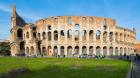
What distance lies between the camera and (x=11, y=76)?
20.1 m

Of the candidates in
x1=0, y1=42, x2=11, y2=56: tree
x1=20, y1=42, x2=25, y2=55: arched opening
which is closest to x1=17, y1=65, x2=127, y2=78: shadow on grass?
x1=20, y1=42, x2=25, y2=55: arched opening

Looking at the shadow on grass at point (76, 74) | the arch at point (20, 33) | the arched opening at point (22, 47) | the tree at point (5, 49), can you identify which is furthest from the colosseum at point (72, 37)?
the shadow on grass at point (76, 74)

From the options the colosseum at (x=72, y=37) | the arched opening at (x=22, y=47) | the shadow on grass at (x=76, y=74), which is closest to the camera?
the shadow on grass at (x=76, y=74)

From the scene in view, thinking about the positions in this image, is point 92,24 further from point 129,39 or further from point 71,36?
point 129,39

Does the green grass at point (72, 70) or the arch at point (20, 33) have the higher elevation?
the arch at point (20, 33)

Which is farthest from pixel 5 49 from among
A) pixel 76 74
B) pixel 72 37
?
pixel 76 74

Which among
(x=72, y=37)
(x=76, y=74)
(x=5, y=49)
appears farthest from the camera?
(x=5, y=49)

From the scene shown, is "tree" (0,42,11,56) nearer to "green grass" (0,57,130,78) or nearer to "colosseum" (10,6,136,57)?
"colosseum" (10,6,136,57)

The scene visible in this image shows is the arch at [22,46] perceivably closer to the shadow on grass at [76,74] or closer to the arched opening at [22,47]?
the arched opening at [22,47]

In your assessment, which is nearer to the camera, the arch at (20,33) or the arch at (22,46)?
the arch at (22,46)

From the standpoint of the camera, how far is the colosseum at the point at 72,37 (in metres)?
69.2

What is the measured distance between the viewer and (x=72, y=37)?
2707 inches

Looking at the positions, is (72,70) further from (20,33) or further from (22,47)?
(20,33)

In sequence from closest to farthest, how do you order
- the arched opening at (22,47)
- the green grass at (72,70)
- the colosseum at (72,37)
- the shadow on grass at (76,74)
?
the shadow on grass at (76,74) < the green grass at (72,70) < the colosseum at (72,37) < the arched opening at (22,47)
